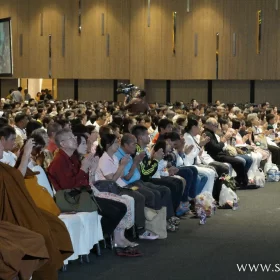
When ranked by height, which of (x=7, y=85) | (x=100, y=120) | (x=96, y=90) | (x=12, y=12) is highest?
(x=12, y=12)

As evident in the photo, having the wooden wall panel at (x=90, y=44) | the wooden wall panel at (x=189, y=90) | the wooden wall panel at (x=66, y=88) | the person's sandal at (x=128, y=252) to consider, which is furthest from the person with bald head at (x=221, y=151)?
the wooden wall panel at (x=66, y=88)

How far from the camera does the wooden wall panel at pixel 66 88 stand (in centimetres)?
2698

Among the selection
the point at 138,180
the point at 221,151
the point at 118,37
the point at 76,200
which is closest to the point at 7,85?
the point at 118,37

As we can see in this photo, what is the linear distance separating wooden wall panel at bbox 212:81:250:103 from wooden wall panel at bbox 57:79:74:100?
4.93 m

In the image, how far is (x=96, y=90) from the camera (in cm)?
2681

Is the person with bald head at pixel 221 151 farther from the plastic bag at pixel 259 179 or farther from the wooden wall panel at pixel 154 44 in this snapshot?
the wooden wall panel at pixel 154 44

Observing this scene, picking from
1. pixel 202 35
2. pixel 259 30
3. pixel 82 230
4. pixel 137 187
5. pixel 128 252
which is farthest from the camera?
pixel 202 35

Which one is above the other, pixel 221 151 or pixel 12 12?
pixel 12 12

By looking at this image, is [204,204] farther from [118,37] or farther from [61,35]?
[61,35]

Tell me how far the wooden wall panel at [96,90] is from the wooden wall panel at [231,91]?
3.61m

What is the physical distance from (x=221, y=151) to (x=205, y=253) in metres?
4.73

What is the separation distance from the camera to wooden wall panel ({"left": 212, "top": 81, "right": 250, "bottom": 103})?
81.7 ft

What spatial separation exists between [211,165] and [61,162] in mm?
4375

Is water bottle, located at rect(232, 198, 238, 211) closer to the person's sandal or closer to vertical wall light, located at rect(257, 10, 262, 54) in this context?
the person's sandal
